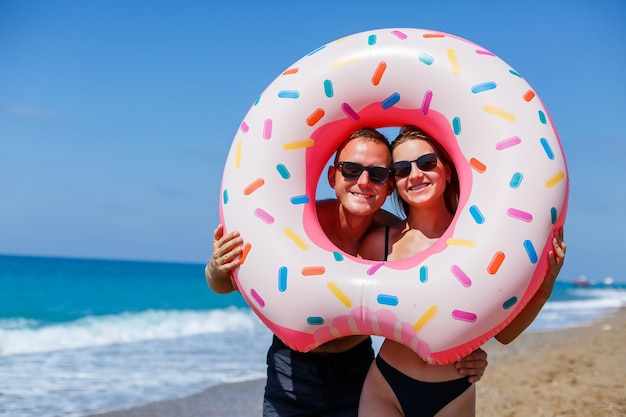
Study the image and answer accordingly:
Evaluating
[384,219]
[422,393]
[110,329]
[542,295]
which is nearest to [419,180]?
[384,219]

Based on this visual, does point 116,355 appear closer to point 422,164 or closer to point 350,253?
point 350,253

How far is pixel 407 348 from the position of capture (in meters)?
2.57

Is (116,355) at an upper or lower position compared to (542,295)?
lower

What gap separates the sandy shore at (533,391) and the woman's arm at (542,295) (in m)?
2.40

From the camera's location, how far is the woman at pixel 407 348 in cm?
252

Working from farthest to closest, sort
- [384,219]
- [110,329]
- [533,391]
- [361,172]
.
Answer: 1. [110,329]
2. [533,391]
3. [384,219]
4. [361,172]

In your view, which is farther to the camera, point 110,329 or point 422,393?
point 110,329

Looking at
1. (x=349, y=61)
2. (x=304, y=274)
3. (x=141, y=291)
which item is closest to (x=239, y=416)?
(x=304, y=274)

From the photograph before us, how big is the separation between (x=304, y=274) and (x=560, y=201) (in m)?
0.92

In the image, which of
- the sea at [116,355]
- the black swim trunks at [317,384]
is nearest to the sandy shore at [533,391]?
the sea at [116,355]

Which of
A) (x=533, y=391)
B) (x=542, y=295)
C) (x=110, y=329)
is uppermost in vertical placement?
(x=542, y=295)

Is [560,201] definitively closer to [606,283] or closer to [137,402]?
[137,402]

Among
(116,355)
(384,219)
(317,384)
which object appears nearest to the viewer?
(317,384)

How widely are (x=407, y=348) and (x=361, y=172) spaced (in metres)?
0.67
